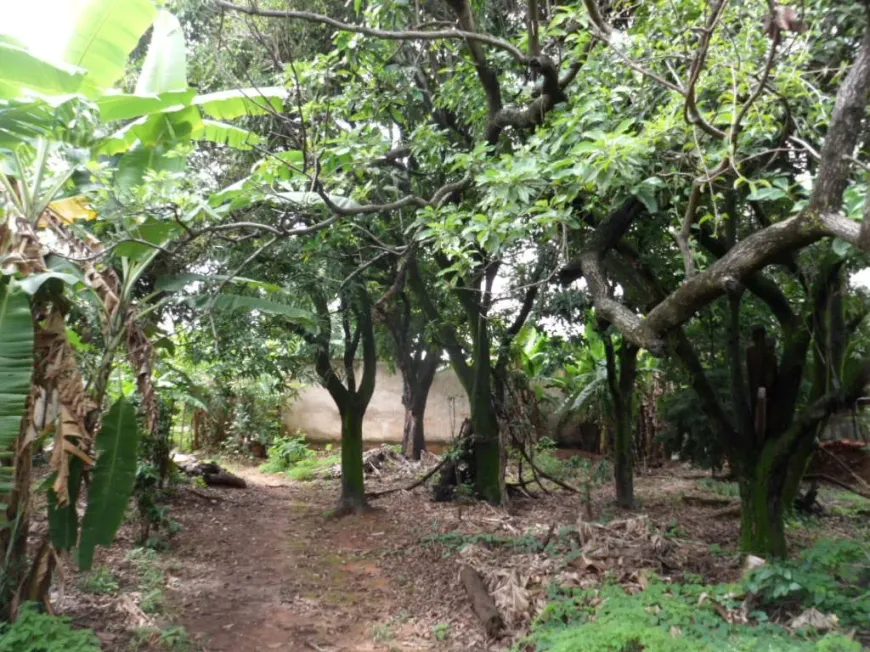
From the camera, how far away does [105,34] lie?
5.52 meters

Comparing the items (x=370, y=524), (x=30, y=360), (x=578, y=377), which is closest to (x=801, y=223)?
(x=30, y=360)

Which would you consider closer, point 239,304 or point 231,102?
point 239,304

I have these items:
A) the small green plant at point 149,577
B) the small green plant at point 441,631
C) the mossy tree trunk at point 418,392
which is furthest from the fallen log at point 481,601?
the mossy tree trunk at point 418,392

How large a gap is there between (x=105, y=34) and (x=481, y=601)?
5.58m

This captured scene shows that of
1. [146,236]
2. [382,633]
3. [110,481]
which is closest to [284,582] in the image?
[382,633]

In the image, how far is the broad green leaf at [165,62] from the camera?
19.5 ft

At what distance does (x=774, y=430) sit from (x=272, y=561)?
5506mm

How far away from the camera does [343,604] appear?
6.48 m

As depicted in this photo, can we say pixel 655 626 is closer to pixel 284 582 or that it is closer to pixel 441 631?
pixel 441 631

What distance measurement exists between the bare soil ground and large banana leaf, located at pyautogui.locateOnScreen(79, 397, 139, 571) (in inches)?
24.7

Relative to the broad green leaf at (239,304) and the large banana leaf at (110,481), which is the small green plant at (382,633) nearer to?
the large banana leaf at (110,481)

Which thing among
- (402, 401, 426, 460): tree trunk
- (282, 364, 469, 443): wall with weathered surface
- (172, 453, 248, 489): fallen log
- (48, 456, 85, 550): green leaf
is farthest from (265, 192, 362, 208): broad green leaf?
(282, 364, 469, 443): wall with weathered surface

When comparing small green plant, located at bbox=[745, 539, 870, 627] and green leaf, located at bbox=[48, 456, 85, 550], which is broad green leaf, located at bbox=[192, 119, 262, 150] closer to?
green leaf, located at bbox=[48, 456, 85, 550]

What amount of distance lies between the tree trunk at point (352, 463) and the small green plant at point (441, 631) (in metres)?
4.19
